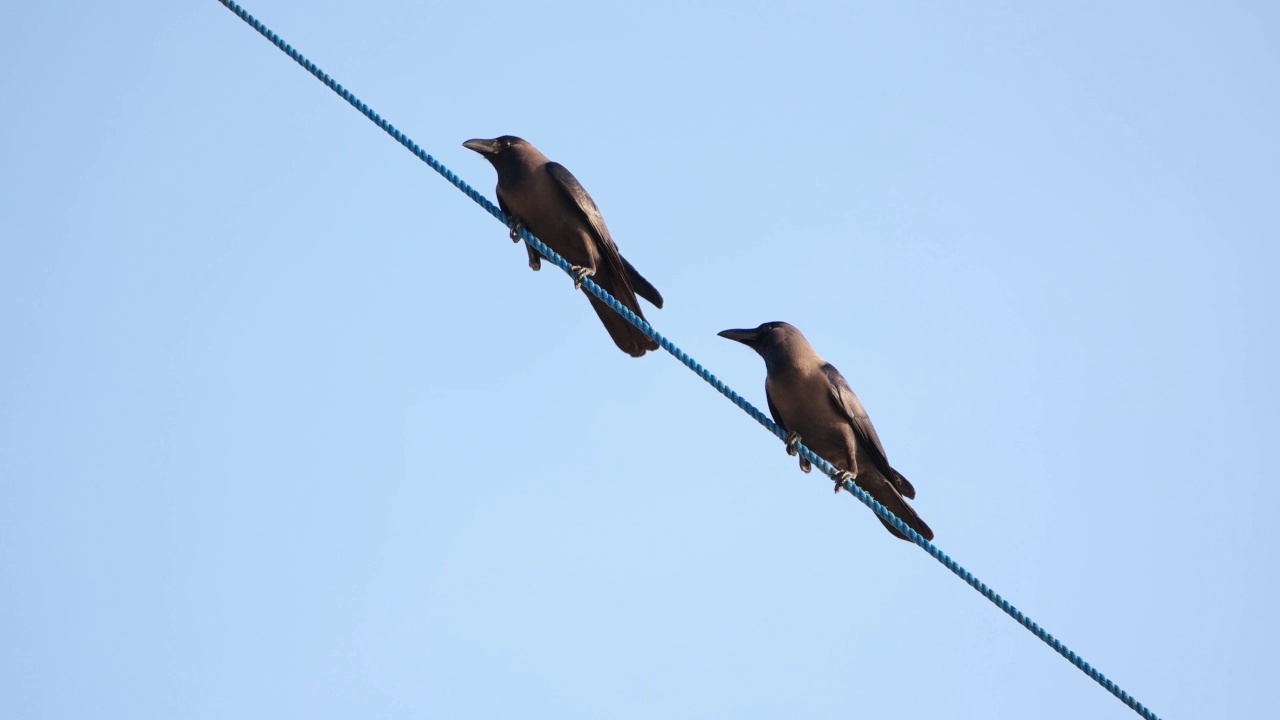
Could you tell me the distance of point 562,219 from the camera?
7895 mm

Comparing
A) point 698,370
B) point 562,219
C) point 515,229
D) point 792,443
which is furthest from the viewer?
point 562,219

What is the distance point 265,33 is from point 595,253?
274cm

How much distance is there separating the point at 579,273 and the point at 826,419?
63.2 inches

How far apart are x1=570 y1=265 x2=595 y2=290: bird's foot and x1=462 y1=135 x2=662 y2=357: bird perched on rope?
188 mm

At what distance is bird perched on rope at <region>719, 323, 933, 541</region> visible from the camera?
7.76m

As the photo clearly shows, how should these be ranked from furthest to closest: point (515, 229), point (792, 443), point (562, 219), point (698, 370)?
point (562, 219), point (515, 229), point (792, 443), point (698, 370)

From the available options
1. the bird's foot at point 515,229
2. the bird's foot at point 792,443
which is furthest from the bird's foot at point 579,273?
the bird's foot at point 792,443

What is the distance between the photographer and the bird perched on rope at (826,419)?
776 cm

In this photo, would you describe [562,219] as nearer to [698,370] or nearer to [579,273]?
[579,273]

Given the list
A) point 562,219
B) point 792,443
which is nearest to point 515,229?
point 562,219

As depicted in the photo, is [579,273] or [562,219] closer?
[579,273]

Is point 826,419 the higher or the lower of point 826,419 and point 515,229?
the lower

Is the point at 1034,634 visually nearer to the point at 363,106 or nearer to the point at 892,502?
the point at 892,502

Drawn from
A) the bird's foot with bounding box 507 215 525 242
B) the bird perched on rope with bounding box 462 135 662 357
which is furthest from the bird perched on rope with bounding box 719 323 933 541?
the bird's foot with bounding box 507 215 525 242
